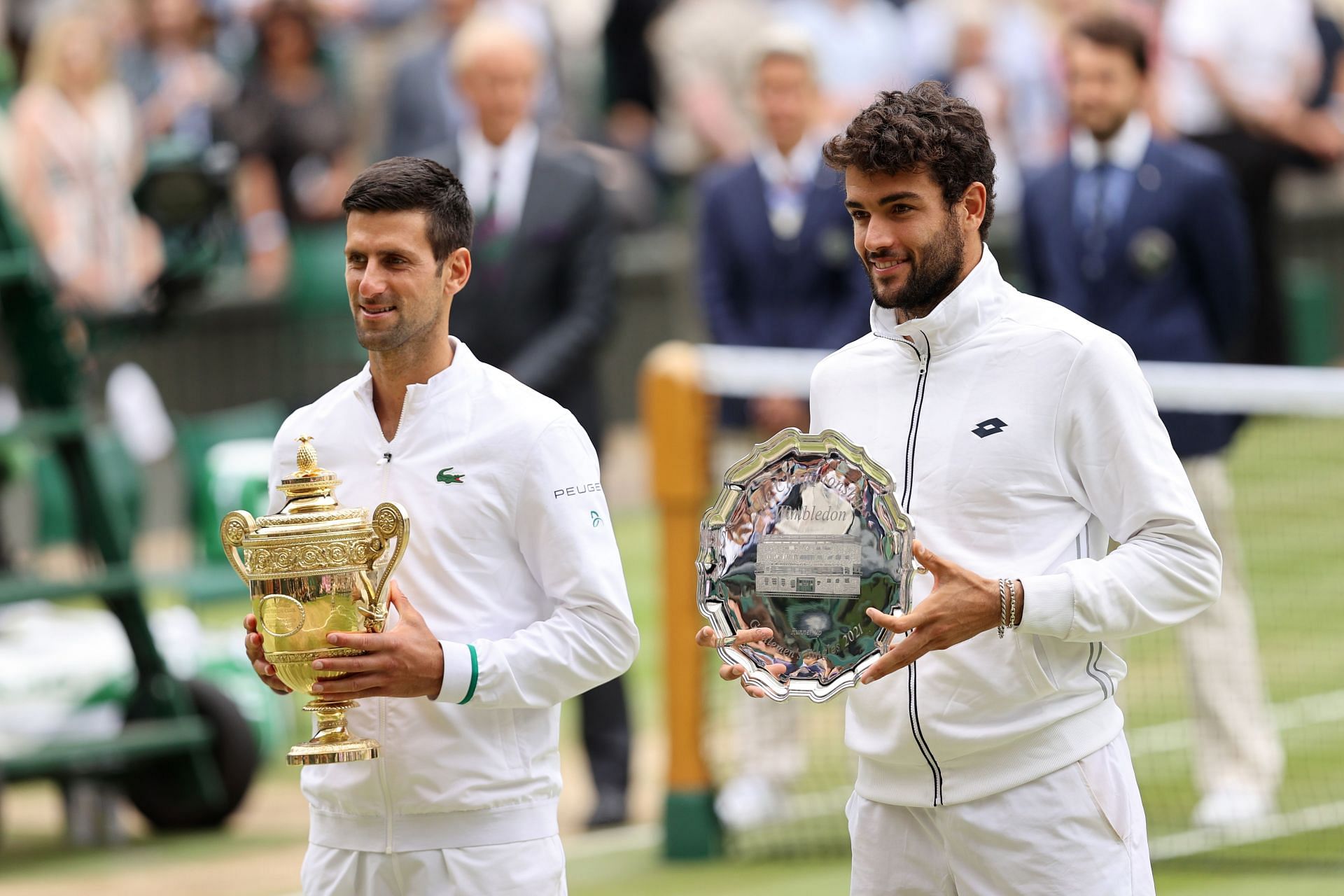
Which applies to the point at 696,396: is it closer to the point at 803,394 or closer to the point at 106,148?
the point at 803,394

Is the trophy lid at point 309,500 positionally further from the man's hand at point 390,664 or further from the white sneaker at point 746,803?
the white sneaker at point 746,803

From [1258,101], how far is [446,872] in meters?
9.37

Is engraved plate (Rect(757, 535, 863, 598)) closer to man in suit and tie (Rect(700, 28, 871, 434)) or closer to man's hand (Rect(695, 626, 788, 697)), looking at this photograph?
man's hand (Rect(695, 626, 788, 697))

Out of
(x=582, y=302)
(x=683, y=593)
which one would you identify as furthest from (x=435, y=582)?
(x=582, y=302)

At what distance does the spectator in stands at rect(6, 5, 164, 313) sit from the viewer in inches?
432

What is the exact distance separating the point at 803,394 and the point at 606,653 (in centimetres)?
347

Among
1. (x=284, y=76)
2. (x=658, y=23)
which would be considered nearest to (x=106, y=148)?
(x=284, y=76)

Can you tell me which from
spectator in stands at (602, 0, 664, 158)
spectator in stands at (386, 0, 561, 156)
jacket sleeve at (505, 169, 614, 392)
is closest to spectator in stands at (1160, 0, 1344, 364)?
spectator in stands at (386, 0, 561, 156)

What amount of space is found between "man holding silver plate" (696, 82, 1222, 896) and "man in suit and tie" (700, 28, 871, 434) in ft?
12.8

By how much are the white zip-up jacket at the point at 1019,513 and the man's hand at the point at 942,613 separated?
0.57 feet

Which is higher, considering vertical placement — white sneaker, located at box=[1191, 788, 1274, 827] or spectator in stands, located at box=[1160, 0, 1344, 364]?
spectator in stands, located at box=[1160, 0, 1344, 364]

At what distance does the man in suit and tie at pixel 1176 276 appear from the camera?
24.0 ft

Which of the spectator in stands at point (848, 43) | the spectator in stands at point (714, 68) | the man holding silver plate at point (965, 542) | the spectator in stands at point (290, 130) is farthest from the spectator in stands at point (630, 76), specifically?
the man holding silver plate at point (965, 542)

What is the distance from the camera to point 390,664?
3713mm
